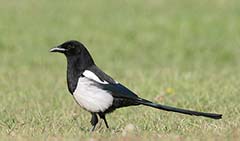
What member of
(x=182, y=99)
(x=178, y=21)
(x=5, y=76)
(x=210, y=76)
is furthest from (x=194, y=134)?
(x=178, y=21)

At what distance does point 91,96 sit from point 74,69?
35 centimetres

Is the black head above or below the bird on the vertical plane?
above

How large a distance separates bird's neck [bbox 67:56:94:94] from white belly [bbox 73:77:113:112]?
65 mm

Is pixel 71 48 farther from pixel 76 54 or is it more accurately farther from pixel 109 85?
pixel 109 85

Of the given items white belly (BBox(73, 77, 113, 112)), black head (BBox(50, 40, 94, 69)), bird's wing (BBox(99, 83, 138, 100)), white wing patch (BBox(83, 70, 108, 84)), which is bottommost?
white belly (BBox(73, 77, 113, 112))

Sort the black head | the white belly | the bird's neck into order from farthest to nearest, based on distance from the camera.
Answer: the black head → the bird's neck → the white belly

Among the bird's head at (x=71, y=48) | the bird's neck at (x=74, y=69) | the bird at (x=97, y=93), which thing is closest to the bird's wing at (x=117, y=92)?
the bird at (x=97, y=93)

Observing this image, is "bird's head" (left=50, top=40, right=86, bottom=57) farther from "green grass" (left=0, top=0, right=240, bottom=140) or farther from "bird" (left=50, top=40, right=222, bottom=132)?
"green grass" (left=0, top=0, right=240, bottom=140)

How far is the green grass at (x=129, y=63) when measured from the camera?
7008mm

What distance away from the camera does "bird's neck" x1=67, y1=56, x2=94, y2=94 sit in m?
6.93

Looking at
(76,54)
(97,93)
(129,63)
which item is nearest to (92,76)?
(97,93)

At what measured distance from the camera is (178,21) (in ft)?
54.6

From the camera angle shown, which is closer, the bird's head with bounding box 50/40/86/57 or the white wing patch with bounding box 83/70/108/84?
the white wing patch with bounding box 83/70/108/84

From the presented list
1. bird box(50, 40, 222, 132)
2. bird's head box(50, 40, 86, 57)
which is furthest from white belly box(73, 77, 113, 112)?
bird's head box(50, 40, 86, 57)
